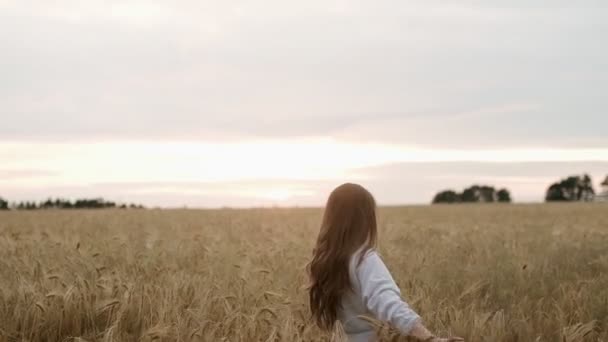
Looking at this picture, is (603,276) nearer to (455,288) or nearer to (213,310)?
(455,288)

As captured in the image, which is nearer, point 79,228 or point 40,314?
point 40,314

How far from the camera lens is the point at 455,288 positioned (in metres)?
5.97

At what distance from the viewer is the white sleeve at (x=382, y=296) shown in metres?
3.10

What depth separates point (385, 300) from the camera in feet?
10.2

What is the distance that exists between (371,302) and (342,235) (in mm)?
343

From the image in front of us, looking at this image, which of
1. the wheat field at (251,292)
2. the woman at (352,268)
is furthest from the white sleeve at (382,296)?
the wheat field at (251,292)

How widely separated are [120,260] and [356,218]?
4.11 m

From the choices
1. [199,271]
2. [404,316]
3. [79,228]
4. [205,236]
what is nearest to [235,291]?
[199,271]

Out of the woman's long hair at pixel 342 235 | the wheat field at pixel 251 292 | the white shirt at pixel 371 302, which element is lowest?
the wheat field at pixel 251 292

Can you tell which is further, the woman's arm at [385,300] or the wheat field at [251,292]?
the wheat field at [251,292]

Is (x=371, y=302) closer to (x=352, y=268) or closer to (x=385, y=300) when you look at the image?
(x=385, y=300)

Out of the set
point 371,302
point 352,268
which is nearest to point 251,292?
point 352,268

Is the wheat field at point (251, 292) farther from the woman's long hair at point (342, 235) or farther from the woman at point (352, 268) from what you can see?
the woman's long hair at point (342, 235)

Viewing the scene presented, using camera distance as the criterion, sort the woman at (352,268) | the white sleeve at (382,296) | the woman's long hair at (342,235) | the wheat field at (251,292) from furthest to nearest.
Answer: the wheat field at (251,292) < the woman's long hair at (342,235) < the woman at (352,268) < the white sleeve at (382,296)
